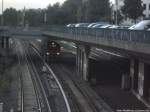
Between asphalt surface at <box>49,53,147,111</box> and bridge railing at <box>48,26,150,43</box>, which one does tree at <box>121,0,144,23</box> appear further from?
bridge railing at <box>48,26,150,43</box>

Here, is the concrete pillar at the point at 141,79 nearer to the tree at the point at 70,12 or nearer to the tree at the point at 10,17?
the tree at the point at 70,12

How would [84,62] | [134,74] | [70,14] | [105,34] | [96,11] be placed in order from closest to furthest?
[105,34], [134,74], [84,62], [96,11], [70,14]

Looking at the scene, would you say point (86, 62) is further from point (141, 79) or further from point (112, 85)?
point (141, 79)

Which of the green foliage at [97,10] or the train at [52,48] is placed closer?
the train at [52,48]

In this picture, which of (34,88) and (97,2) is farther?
(97,2)

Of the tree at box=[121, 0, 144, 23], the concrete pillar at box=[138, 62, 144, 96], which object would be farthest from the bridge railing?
the tree at box=[121, 0, 144, 23]

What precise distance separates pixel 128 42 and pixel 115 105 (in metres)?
8.35

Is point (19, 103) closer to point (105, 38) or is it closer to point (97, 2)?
point (105, 38)

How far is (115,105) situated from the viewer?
3778 cm

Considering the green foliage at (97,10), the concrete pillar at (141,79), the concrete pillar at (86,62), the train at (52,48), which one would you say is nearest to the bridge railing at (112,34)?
the concrete pillar at (86,62)

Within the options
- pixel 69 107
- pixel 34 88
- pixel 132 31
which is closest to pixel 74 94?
pixel 34 88

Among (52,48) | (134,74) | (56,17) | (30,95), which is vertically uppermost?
(56,17)

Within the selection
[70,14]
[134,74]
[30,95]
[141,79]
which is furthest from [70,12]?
[141,79]

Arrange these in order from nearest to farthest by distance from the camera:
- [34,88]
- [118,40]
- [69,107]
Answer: [118,40]
[69,107]
[34,88]
